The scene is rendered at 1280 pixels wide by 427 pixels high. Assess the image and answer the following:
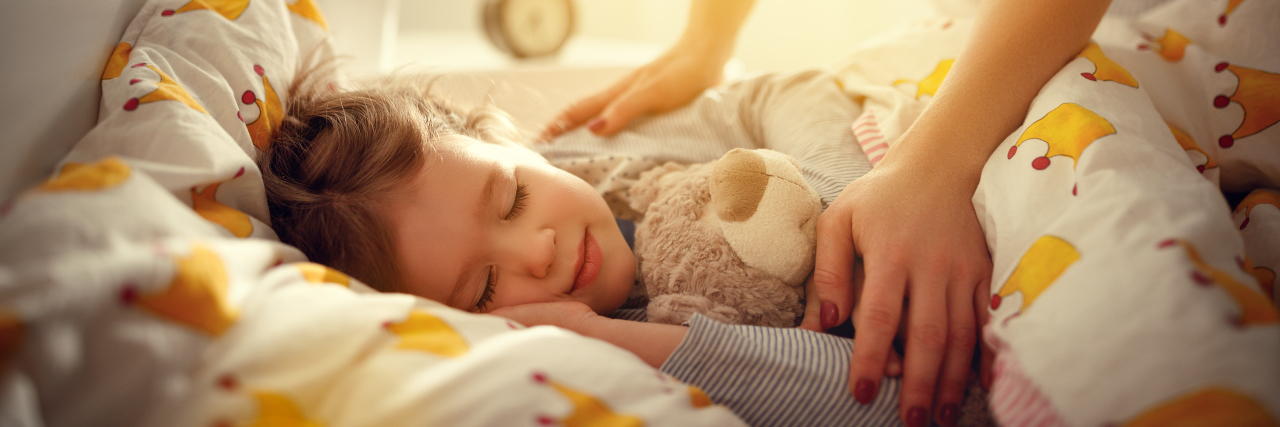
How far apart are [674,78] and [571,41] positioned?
1.26m

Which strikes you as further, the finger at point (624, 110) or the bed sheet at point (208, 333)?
the finger at point (624, 110)

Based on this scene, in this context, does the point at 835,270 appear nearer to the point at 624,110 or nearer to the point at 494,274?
the point at 494,274

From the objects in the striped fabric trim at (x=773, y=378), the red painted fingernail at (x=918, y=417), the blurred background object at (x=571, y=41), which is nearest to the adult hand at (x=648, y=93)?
the blurred background object at (x=571, y=41)

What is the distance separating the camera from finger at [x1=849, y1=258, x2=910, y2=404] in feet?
1.73

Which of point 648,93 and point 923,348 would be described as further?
point 648,93

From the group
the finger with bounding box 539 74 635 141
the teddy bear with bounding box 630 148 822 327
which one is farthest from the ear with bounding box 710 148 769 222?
the finger with bounding box 539 74 635 141

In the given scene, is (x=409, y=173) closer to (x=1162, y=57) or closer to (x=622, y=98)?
(x=622, y=98)

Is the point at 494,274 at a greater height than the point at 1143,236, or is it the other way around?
the point at 1143,236

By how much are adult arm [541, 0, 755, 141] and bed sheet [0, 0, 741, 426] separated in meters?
0.68

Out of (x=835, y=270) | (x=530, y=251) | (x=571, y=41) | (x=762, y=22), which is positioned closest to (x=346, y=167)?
(x=530, y=251)

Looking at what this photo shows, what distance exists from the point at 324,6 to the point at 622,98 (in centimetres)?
61

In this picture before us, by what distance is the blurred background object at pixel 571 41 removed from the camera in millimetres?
1378

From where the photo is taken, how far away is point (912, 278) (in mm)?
563

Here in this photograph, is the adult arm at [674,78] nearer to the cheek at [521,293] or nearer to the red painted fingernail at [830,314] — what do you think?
the cheek at [521,293]
